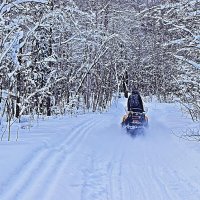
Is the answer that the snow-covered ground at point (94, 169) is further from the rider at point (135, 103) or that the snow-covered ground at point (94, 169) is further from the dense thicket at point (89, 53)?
the rider at point (135, 103)

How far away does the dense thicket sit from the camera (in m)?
10.7

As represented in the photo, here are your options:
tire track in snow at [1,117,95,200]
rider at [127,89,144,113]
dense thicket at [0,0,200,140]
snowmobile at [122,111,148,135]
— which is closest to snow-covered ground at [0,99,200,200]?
tire track in snow at [1,117,95,200]

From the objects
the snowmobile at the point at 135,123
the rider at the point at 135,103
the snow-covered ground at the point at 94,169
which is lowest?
the snow-covered ground at the point at 94,169

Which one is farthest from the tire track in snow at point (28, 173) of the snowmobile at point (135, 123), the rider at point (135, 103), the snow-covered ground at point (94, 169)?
the rider at point (135, 103)

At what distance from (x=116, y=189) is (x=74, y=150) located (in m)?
3.15

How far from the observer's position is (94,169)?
23.7 feet

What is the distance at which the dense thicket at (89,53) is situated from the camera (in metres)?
10.7

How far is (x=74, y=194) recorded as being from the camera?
5.44 metres

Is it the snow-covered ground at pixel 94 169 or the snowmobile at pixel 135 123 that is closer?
A: the snow-covered ground at pixel 94 169

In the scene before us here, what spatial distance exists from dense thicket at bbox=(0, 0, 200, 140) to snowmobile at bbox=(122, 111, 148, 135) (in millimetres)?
1928

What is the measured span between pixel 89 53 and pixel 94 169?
17850mm

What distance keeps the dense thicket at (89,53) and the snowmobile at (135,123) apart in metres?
1.93

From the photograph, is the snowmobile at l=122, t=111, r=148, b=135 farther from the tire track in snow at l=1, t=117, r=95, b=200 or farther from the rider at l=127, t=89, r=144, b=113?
the tire track in snow at l=1, t=117, r=95, b=200

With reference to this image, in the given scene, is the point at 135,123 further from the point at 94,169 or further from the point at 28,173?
the point at 28,173
